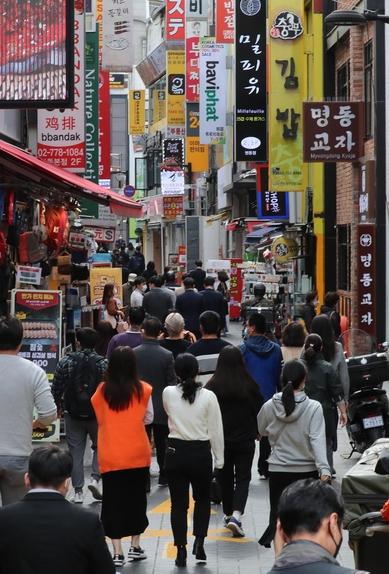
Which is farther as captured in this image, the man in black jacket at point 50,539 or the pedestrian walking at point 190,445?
the pedestrian walking at point 190,445

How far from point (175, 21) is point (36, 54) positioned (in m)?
37.2

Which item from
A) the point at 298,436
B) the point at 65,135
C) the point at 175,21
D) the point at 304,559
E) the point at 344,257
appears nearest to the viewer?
the point at 304,559

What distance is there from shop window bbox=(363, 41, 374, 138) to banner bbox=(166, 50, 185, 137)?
88.5ft

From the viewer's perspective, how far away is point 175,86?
172 feet

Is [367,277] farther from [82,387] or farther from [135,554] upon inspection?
[135,554]

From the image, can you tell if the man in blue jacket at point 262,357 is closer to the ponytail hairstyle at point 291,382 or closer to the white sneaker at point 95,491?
the white sneaker at point 95,491

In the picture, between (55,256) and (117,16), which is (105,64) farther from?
(55,256)

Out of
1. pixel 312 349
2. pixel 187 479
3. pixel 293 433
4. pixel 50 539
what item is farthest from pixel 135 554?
pixel 50 539

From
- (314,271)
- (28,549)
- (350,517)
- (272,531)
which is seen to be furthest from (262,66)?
(28,549)

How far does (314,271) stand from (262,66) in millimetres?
5043

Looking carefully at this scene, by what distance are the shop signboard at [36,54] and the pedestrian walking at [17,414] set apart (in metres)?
6.56

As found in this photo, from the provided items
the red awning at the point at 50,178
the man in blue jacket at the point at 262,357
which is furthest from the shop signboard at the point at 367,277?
the man in blue jacket at the point at 262,357

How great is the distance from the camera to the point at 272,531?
994 cm

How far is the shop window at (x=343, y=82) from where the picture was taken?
28.2 metres
